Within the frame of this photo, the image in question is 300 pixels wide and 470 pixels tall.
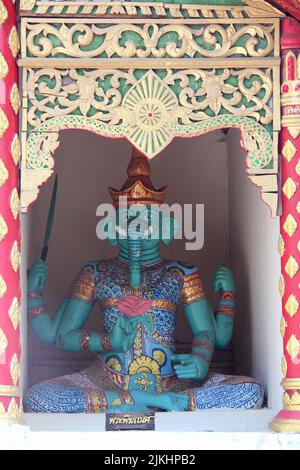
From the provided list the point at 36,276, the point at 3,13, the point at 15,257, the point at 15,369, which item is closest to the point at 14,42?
Answer: the point at 3,13

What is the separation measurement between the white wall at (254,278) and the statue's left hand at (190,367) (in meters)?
0.33

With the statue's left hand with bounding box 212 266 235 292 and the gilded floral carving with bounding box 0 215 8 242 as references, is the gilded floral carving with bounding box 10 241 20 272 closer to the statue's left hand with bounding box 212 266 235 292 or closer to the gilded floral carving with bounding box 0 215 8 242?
the gilded floral carving with bounding box 0 215 8 242

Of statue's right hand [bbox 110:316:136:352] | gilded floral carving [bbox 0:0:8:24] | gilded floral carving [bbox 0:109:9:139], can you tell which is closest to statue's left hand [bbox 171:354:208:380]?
statue's right hand [bbox 110:316:136:352]

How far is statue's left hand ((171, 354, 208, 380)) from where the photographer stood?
25.1ft

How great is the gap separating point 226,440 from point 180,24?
6.67 ft

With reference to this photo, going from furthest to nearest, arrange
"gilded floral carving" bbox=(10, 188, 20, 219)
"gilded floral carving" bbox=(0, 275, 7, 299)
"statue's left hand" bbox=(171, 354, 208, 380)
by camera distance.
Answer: "statue's left hand" bbox=(171, 354, 208, 380) < "gilded floral carving" bbox=(10, 188, 20, 219) < "gilded floral carving" bbox=(0, 275, 7, 299)

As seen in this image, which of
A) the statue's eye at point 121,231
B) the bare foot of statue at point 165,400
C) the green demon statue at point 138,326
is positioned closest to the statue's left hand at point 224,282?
the green demon statue at point 138,326

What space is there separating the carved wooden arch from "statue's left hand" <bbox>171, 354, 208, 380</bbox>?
3.79 ft

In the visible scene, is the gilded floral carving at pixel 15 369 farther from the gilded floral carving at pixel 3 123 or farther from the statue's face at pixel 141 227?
the statue's face at pixel 141 227

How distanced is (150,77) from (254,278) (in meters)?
1.51

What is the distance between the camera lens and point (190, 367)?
7660mm

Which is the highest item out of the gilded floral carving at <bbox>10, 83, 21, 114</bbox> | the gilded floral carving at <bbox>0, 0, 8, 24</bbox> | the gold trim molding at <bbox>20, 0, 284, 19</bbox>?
the gold trim molding at <bbox>20, 0, 284, 19</bbox>

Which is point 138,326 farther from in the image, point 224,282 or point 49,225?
point 49,225

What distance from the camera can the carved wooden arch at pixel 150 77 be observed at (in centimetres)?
698
